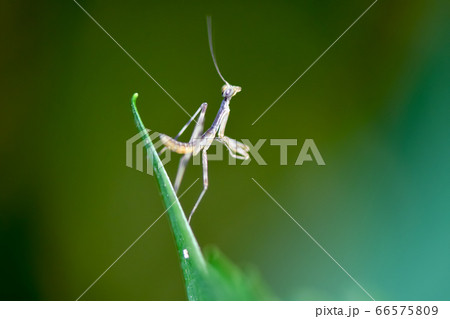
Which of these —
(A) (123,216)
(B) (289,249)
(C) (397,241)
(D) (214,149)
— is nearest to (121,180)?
(A) (123,216)

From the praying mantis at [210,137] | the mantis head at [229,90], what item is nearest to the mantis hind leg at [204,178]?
the praying mantis at [210,137]

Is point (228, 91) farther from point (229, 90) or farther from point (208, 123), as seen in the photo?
point (208, 123)

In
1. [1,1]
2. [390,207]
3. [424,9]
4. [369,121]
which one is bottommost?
[390,207]

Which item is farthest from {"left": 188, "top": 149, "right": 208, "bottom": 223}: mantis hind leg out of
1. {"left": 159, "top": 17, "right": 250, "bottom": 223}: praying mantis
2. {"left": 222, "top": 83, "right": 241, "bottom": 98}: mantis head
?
{"left": 222, "top": 83, "right": 241, "bottom": 98}: mantis head

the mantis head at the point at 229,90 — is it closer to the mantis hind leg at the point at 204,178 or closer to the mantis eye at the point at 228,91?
the mantis eye at the point at 228,91

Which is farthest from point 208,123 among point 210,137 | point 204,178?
point 204,178

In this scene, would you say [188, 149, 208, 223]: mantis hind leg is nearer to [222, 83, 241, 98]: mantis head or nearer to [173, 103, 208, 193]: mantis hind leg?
[173, 103, 208, 193]: mantis hind leg
